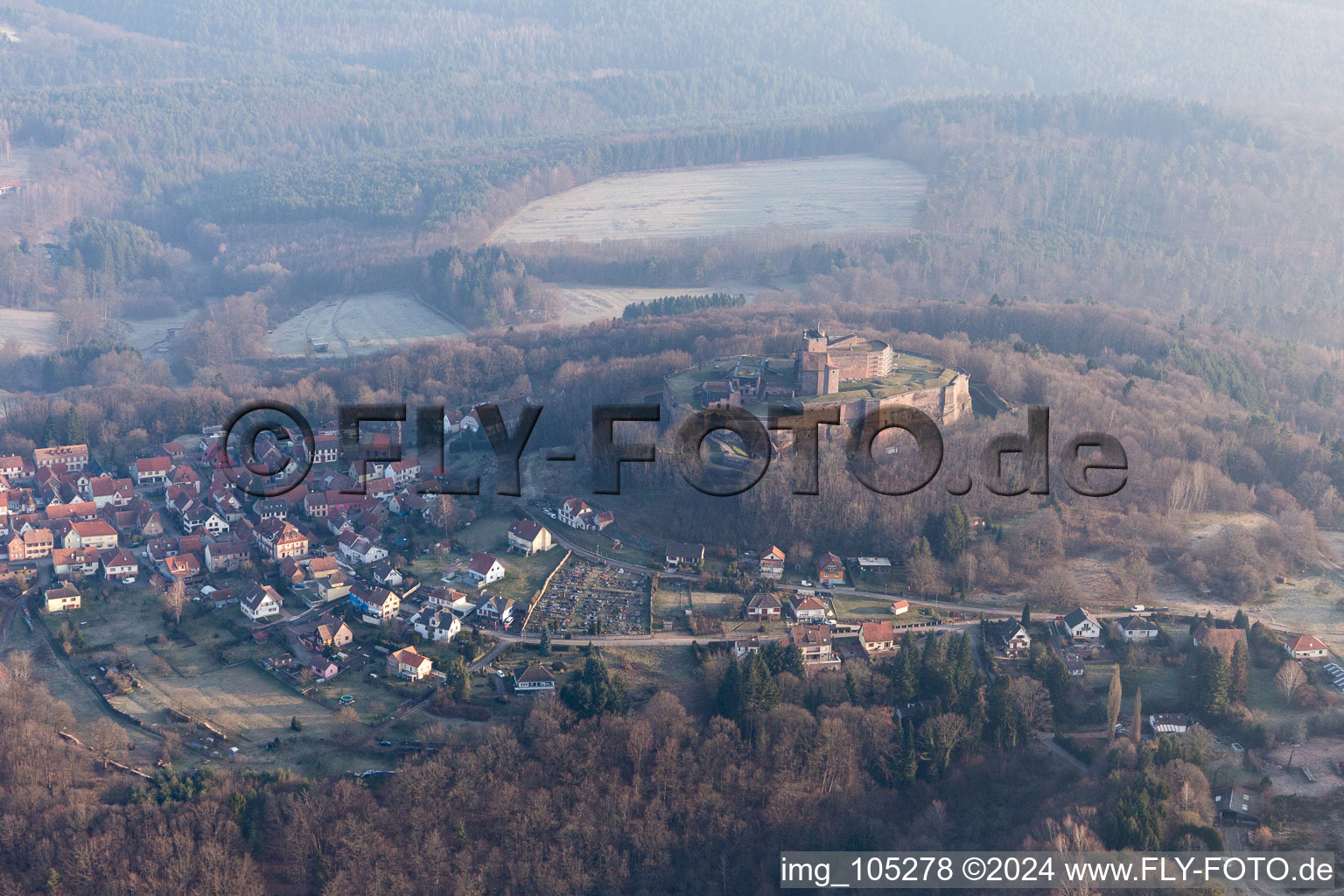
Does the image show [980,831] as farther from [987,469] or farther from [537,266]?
[537,266]

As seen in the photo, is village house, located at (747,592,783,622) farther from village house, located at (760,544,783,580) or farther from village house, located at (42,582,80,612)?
village house, located at (42,582,80,612)

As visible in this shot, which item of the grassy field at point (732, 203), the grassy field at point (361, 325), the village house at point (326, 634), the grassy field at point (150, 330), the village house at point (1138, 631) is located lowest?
the village house at point (326, 634)

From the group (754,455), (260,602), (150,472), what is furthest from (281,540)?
(754,455)

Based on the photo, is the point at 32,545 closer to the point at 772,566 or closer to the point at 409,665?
the point at 409,665

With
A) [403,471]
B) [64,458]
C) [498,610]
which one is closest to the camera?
[498,610]

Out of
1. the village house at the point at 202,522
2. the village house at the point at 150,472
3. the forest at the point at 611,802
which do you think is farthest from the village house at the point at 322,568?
the village house at the point at 150,472

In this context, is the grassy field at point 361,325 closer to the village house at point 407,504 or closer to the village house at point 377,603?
the village house at point 407,504

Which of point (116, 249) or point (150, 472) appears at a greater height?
point (116, 249)

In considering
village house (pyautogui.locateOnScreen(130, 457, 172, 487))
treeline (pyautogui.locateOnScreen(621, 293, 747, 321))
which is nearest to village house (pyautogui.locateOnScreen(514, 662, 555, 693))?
village house (pyautogui.locateOnScreen(130, 457, 172, 487))

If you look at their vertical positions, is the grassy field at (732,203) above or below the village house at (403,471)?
above
